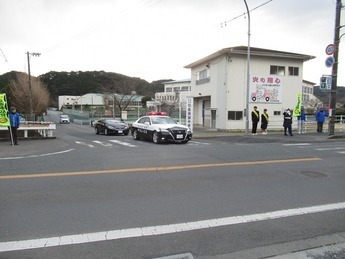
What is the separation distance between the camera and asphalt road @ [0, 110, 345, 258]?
12.2 feet

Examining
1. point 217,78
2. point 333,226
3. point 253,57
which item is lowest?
point 333,226

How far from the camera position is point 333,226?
4.45 metres

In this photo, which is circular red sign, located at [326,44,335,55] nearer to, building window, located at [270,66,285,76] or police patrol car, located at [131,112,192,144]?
building window, located at [270,66,285,76]

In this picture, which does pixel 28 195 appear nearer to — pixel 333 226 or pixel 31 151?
pixel 333 226

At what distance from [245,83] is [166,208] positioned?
74.7ft

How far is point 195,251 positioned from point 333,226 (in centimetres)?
233

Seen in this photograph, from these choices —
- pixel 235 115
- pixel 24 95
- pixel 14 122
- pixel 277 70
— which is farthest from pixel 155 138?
pixel 24 95

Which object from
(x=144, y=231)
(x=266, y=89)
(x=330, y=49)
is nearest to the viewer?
(x=144, y=231)

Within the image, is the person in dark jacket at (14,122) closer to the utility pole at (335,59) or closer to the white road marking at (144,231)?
the white road marking at (144,231)

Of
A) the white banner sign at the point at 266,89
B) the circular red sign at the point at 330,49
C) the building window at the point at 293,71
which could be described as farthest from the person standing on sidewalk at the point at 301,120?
the building window at the point at 293,71

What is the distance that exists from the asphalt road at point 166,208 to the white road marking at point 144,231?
0.01 meters

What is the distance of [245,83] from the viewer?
26.2m

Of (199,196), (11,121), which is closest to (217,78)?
(11,121)

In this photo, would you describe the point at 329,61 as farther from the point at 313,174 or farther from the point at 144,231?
the point at 144,231
